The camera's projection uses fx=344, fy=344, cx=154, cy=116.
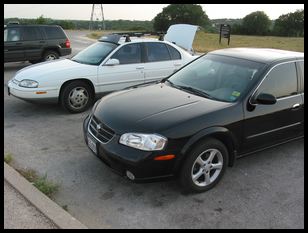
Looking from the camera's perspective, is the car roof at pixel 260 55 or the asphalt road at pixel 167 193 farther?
the car roof at pixel 260 55

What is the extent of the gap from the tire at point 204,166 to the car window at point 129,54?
386cm

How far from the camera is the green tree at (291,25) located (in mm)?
74312

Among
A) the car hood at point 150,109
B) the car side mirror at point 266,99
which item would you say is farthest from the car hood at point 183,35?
the car side mirror at point 266,99

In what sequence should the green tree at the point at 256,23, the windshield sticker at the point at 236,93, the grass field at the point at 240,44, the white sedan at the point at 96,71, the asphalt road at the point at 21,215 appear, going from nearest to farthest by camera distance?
the asphalt road at the point at 21,215 → the windshield sticker at the point at 236,93 → the white sedan at the point at 96,71 → the grass field at the point at 240,44 → the green tree at the point at 256,23

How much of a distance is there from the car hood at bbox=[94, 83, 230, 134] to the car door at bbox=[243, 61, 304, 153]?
51cm

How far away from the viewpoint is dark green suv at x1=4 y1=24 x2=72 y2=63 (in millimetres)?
11953

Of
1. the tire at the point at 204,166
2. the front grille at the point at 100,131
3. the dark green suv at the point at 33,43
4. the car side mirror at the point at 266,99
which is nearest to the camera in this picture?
the tire at the point at 204,166

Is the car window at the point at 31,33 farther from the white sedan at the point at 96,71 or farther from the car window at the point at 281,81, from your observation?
the car window at the point at 281,81

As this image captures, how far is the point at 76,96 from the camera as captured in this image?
6906mm

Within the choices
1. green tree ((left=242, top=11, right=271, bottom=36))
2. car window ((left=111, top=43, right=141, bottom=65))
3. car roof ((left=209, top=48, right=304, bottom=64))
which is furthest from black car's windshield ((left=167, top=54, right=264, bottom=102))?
green tree ((left=242, top=11, right=271, bottom=36))

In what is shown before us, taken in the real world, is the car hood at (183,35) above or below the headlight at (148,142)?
above

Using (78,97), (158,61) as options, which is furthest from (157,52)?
(78,97)

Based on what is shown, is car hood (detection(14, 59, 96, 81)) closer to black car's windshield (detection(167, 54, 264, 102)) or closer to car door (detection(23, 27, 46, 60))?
black car's windshield (detection(167, 54, 264, 102))
